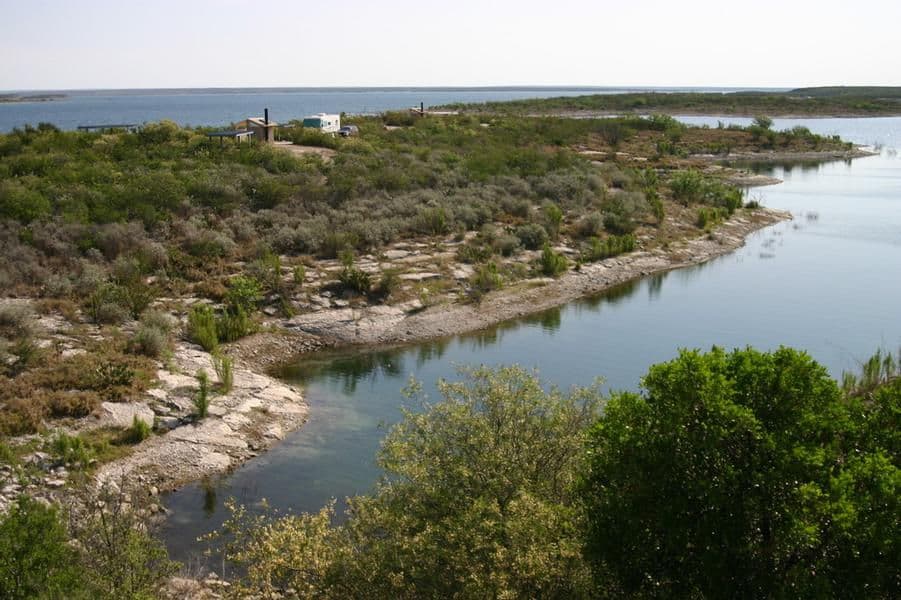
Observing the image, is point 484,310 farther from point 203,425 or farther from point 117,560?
point 117,560

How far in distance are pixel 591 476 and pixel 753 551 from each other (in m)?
1.68

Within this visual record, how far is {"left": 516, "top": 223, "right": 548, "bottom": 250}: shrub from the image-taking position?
97.2 ft

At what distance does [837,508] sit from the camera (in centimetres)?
643

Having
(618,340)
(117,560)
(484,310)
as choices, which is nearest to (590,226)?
(484,310)

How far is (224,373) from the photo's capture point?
17328 mm

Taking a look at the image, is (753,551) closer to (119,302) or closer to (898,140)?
(119,302)

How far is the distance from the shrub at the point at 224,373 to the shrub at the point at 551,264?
12.9 m

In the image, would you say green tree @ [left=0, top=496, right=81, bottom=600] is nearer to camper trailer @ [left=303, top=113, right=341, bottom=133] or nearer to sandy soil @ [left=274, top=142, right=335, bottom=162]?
sandy soil @ [left=274, top=142, right=335, bottom=162]

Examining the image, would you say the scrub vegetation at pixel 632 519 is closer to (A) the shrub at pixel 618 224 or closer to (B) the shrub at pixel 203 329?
(B) the shrub at pixel 203 329

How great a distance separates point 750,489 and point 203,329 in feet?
50.4

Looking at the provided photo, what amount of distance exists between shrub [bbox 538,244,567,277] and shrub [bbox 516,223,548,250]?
5.05 ft

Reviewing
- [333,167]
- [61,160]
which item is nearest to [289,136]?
[333,167]

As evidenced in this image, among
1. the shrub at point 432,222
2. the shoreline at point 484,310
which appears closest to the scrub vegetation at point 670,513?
the shoreline at point 484,310

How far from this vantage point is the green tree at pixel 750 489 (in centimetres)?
653
